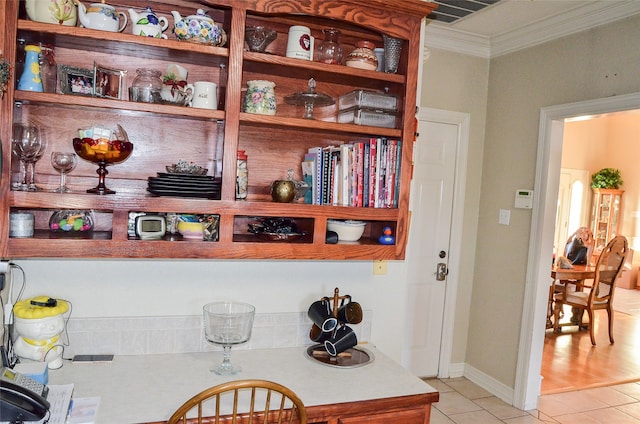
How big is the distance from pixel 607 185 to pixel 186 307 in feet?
24.8

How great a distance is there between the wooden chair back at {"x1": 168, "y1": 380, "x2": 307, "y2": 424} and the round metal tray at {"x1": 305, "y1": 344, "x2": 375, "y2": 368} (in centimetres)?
33

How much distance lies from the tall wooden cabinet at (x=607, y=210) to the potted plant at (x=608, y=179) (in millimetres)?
84

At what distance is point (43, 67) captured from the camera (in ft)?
5.23

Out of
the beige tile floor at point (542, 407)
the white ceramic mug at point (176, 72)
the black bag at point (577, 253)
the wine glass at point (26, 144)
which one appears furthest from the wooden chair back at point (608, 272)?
the wine glass at point (26, 144)

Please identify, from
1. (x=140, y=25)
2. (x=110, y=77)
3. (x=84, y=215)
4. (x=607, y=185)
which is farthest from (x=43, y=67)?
(x=607, y=185)

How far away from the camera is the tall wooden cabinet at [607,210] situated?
7508mm

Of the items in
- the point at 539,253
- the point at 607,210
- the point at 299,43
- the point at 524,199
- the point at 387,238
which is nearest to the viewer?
the point at 299,43

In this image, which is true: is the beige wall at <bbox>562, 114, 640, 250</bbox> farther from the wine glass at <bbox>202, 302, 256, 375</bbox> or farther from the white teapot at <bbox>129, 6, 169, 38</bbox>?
the white teapot at <bbox>129, 6, 169, 38</bbox>

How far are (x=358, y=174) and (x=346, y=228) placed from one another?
8.9 inches

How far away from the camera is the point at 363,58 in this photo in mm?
1912

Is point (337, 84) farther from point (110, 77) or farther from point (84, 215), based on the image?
point (84, 215)

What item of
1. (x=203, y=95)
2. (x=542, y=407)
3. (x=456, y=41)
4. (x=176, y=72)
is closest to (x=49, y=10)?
(x=176, y=72)

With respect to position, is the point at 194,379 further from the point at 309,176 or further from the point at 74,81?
the point at 74,81

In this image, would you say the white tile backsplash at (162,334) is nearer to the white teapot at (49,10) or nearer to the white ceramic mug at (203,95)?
the white ceramic mug at (203,95)
